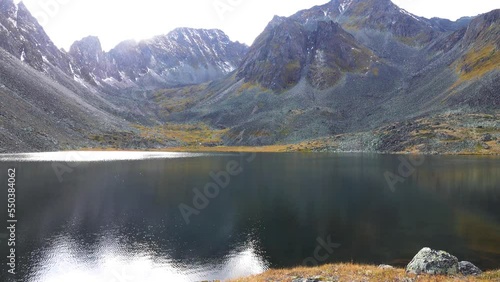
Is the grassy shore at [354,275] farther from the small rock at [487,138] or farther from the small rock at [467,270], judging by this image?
the small rock at [487,138]

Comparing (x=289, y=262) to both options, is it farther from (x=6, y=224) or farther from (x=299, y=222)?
(x=6, y=224)

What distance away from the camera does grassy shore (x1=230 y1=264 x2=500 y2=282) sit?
2125cm

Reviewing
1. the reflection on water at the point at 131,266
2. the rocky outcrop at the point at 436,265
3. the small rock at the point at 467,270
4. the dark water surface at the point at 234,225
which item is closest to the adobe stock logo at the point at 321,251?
the dark water surface at the point at 234,225

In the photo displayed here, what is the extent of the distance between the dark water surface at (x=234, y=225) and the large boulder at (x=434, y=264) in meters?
7.82

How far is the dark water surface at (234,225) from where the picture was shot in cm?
3130

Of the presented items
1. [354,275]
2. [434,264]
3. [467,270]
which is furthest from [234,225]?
[467,270]

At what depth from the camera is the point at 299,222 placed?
4444cm

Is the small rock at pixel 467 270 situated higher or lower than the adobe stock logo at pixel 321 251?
higher

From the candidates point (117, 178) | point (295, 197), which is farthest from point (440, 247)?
point (117, 178)

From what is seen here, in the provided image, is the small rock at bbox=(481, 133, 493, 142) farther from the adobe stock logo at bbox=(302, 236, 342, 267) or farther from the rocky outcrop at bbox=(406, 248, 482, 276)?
the rocky outcrop at bbox=(406, 248, 482, 276)

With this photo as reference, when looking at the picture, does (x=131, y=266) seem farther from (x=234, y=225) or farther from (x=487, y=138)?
(x=487, y=138)

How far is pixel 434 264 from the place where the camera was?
2286 cm

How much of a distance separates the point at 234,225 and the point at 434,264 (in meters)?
25.5

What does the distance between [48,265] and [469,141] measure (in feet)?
535
